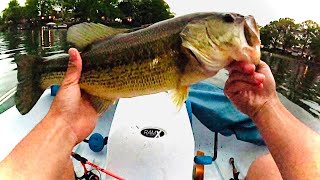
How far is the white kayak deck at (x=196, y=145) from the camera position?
281 cm

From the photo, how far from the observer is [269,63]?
5637 mm

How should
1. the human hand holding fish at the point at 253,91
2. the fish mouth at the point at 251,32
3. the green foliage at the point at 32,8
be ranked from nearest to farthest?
the fish mouth at the point at 251,32
the human hand holding fish at the point at 253,91
the green foliage at the point at 32,8

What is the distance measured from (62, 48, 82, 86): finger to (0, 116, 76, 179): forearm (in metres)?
0.17

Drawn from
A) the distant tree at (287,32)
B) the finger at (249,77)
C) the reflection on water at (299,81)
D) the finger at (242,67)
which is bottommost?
the reflection on water at (299,81)

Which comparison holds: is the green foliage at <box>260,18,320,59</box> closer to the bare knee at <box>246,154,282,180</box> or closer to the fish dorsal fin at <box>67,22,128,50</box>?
the bare knee at <box>246,154,282,180</box>

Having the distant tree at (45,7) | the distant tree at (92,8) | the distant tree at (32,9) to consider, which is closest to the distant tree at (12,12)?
the distant tree at (32,9)

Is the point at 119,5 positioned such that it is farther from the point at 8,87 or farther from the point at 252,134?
the point at 8,87

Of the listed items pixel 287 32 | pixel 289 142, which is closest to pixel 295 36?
pixel 287 32

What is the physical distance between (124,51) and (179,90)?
28cm

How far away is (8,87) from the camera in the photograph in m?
6.22

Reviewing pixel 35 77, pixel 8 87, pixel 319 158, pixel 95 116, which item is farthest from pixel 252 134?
pixel 8 87

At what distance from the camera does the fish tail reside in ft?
5.23

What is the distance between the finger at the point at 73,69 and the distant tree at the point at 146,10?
1849mm

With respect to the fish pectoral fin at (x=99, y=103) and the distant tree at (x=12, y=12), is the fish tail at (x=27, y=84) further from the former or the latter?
the distant tree at (x=12, y=12)
